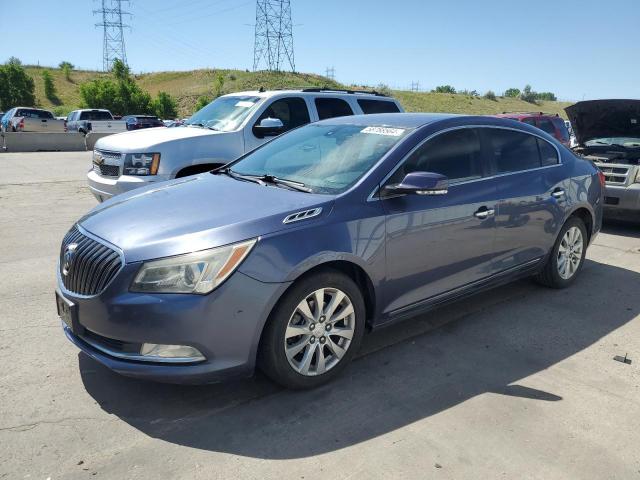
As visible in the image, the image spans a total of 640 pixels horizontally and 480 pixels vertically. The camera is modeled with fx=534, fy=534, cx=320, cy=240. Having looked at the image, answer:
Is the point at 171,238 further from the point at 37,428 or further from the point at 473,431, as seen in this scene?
the point at 473,431

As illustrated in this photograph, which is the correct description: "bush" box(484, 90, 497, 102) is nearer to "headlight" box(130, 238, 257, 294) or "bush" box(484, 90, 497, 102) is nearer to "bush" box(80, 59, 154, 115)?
"bush" box(80, 59, 154, 115)

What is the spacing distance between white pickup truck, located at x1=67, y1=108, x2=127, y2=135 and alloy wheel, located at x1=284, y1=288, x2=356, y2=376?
27.3 m

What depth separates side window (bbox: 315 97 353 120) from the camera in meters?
8.20

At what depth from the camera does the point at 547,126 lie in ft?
37.9

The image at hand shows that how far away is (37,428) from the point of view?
2.92 meters

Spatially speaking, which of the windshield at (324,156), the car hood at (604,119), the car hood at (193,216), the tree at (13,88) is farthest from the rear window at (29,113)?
the tree at (13,88)

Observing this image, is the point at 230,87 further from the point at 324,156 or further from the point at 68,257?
the point at 68,257

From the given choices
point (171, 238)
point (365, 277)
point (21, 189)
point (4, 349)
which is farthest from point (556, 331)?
point (21, 189)

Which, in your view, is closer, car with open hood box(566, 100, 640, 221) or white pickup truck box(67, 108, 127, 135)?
car with open hood box(566, 100, 640, 221)

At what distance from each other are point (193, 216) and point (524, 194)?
9.51 ft

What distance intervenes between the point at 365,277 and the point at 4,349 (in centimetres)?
262

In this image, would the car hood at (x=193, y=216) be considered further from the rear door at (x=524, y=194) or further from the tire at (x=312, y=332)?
the rear door at (x=524, y=194)

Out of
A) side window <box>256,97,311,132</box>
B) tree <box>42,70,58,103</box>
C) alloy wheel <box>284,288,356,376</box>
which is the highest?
tree <box>42,70,58,103</box>

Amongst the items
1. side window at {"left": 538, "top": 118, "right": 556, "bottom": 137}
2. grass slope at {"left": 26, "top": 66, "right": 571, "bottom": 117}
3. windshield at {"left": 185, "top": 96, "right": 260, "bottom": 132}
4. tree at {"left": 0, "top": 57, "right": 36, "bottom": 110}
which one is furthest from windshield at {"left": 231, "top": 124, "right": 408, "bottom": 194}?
grass slope at {"left": 26, "top": 66, "right": 571, "bottom": 117}
